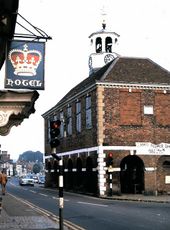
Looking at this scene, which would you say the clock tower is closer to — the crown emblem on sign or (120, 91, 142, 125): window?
(120, 91, 142, 125): window

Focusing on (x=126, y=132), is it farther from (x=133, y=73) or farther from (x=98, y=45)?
(x=98, y=45)

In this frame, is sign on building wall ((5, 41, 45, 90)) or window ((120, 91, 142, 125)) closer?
sign on building wall ((5, 41, 45, 90))

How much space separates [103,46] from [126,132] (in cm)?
1404

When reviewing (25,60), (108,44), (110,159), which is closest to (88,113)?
(110,159)

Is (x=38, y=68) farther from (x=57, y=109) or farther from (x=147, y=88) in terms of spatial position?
(x=57, y=109)

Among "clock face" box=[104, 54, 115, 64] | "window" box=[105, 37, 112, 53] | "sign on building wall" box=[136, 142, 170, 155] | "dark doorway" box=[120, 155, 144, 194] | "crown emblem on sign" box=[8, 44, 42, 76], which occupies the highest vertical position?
"window" box=[105, 37, 112, 53]

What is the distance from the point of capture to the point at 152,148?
38.1 meters

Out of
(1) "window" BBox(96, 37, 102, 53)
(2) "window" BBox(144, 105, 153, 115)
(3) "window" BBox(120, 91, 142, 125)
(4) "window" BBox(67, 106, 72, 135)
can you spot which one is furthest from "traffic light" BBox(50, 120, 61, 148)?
(1) "window" BBox(96, 37, 102, 53)

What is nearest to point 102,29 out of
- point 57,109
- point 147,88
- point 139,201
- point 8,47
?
point 57,109

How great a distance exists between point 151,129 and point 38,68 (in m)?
28.0

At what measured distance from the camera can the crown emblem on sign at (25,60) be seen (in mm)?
11281

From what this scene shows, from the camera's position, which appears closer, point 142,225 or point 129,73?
point 142,225

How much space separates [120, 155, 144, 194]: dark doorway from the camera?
126 ft

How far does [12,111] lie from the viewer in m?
10.7
